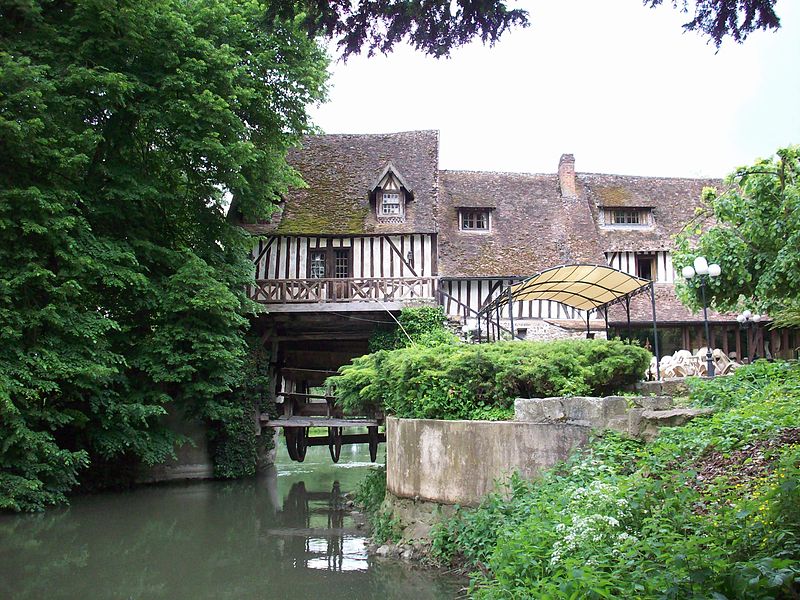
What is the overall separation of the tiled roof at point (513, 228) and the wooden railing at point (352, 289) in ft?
5.96

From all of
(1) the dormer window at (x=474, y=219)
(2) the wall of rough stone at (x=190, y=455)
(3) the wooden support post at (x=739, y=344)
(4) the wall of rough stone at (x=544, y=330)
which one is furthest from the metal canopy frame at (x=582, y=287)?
(3) the wooden support post at (x=739, y=344)

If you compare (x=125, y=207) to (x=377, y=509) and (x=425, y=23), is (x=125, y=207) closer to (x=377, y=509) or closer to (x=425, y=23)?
(x=377, y=509)

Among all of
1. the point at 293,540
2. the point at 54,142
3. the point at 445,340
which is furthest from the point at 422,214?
the point at 293,540

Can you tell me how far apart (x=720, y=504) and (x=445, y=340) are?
39.8ft

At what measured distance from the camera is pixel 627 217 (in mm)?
23328

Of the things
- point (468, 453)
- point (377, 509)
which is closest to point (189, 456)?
point (377, 509)

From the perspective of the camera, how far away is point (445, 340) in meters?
16.9

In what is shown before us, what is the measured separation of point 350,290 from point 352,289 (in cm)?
9

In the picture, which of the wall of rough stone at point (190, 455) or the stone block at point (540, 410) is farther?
the wall of rough stone at point (190, 455)

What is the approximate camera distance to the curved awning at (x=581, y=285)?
11883mm

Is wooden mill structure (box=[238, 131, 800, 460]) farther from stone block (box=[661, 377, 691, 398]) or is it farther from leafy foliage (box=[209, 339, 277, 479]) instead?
stone block (box=[661, 377, 691, 398])

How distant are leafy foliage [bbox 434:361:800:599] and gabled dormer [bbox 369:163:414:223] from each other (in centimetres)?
1303

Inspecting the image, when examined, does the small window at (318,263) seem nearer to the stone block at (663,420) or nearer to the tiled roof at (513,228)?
the tiled roof at (513,228)

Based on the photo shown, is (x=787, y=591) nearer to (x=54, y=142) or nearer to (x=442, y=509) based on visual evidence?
(x=442, y=509)
